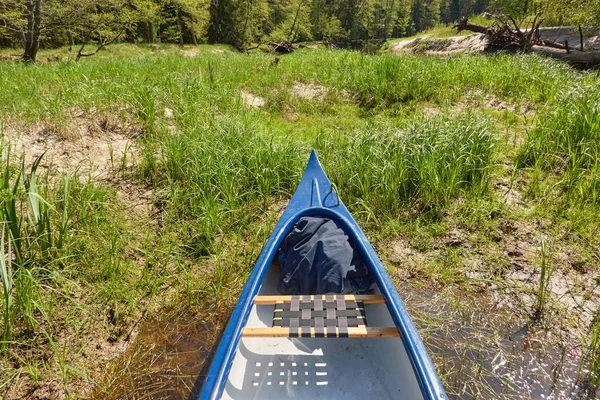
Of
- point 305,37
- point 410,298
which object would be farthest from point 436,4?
point 410,298

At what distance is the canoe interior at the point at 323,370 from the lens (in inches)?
76.9

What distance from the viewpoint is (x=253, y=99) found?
21.9ft

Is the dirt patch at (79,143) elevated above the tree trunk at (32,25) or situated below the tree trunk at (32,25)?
below

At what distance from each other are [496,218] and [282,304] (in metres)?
2.37

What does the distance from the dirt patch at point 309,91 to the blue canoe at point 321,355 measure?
16.8 ft

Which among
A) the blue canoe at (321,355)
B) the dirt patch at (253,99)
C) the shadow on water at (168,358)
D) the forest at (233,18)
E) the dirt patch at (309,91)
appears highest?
the forest at (233,18)

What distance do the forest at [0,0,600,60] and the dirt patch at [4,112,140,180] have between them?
31.6ft

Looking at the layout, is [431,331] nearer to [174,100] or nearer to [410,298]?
[410,298]

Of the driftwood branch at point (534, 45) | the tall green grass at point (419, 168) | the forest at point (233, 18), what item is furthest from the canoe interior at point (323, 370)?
the forest at point (233, 18)

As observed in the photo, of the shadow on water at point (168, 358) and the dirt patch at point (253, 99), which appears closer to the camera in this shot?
the shadow on water at point (168, 358)

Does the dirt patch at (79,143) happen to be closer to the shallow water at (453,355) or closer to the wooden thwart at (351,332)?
the shallow water at (453,355)

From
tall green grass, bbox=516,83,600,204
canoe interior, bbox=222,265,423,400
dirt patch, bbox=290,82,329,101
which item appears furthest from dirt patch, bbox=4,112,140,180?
tall green grass, bbox=516,83,600,204

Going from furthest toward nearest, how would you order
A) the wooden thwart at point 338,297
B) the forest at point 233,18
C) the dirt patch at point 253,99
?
the forest at point 233,18 → the dirt patch at point 253,99 → the wooden thwart at point 338,297

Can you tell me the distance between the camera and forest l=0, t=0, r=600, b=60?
1112 centimetres
